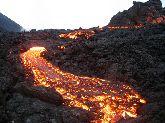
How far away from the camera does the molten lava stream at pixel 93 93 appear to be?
115ft

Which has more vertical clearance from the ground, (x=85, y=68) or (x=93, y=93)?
(x=85, y=68)

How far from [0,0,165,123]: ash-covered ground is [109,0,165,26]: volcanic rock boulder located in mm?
17485

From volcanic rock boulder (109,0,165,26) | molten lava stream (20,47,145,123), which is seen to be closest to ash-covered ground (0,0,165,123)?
molten lava stream (20,47,145,123)

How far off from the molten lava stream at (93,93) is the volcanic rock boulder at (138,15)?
4819 centimetres

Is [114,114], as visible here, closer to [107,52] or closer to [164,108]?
[164,108]

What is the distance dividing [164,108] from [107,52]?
24.5 metres

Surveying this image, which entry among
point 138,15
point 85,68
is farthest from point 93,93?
point 138,15

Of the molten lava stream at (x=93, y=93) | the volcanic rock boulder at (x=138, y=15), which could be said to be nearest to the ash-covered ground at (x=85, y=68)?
the molten lava stream at (x=93, y=93)

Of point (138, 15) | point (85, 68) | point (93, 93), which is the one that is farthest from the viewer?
point (138, 15)

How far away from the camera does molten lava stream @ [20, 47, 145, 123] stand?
115ft

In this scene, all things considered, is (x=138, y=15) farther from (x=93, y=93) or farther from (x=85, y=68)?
(x=93, y=93)

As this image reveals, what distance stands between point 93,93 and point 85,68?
11.1m

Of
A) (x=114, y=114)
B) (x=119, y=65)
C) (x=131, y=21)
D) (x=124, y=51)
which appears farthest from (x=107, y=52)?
(x=131, y=21)

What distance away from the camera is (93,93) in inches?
1574
